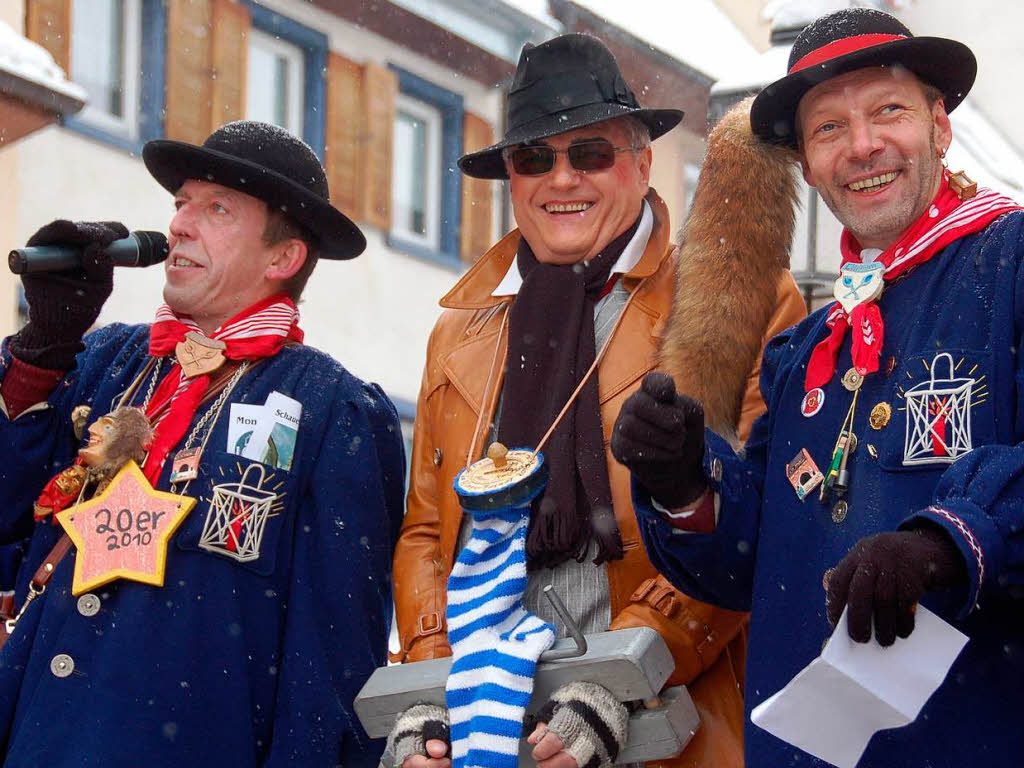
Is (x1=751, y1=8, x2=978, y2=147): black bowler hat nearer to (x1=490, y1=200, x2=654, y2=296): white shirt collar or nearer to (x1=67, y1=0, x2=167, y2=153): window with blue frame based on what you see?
(x1=490, y1=200, x2=654, y2=296): white shirt collar

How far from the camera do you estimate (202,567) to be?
4.22 meters

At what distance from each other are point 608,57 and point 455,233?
405 inches

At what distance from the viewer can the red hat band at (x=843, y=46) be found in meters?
3.65

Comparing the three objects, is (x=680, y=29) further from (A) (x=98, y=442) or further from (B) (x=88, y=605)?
(B) (x=88, y=605)

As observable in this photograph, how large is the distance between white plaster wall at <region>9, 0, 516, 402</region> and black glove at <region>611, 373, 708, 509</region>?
7402mm

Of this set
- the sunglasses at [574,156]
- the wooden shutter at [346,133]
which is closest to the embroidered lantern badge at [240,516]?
the sunglasses at [574,156]

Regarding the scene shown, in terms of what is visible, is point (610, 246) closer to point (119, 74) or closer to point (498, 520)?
point (498, 520)

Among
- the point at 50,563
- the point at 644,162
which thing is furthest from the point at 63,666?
the point at 644,162

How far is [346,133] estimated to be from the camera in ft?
43.9

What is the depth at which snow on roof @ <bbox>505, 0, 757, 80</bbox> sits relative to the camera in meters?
14.7

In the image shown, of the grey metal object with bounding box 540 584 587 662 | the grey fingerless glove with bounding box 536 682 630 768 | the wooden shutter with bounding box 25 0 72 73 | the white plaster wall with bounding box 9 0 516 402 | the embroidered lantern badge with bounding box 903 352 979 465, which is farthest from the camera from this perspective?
the white plaster wall with bounding box 9 0 516 402

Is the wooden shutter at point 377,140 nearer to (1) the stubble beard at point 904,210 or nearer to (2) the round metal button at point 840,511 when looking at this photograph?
(1) the stubble beard at point 904,210

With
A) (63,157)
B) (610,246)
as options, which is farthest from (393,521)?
(63,157)

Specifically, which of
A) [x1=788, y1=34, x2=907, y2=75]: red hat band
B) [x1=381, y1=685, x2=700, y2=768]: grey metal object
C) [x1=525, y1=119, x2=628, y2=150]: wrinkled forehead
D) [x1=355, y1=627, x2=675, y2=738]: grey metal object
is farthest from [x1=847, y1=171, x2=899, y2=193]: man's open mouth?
[x1=381, y1=685, x2=700, y2=768]: grey metal object
